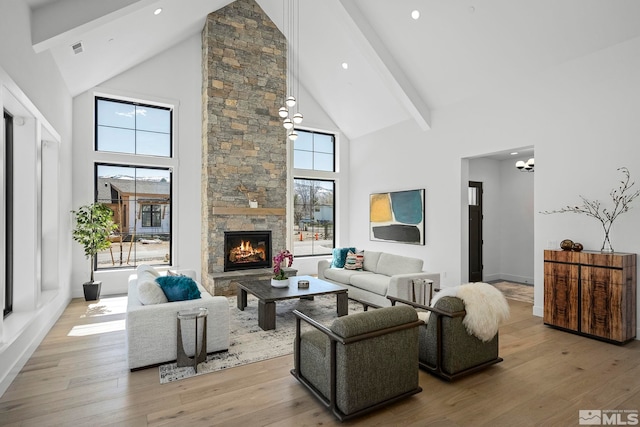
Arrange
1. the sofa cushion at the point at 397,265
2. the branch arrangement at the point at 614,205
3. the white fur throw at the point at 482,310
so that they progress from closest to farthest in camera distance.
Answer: the white fur throw at the point at 482,310 < the branch arrangement at the point at 614,205 < the sofa cushion at the point at 397,265

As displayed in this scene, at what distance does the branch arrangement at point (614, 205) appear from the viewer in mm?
4176

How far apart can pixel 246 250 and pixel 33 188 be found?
12.7ft

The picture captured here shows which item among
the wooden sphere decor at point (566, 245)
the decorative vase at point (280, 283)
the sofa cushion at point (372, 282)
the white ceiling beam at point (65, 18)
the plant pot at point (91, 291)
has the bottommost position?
the plant pot at point (91, 291)

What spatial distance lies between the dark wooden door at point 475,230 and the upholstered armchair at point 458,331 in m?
4.52

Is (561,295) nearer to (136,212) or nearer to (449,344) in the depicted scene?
(449,344)

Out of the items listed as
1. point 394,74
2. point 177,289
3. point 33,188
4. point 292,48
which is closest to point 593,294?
point 394,74

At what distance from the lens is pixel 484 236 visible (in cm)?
764

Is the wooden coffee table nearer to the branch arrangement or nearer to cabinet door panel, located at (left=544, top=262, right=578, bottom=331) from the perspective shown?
cabinet door panel, located at (left=544, top=262, right=578, bottom=331)

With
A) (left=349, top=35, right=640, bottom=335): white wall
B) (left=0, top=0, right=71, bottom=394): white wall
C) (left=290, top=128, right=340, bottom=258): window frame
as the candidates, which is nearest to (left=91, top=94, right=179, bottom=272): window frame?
(left=0, top=0, right=71, bottom=394): white wall

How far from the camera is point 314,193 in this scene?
8.89 meters

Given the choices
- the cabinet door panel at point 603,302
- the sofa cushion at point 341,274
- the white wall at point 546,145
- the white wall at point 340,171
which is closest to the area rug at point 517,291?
the white wall at point 546,145

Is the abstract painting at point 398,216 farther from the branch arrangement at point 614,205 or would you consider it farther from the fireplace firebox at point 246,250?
the branch arrangement at point 614,205

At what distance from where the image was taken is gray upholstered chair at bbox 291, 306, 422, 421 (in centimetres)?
247

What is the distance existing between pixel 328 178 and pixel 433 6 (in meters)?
4.64
